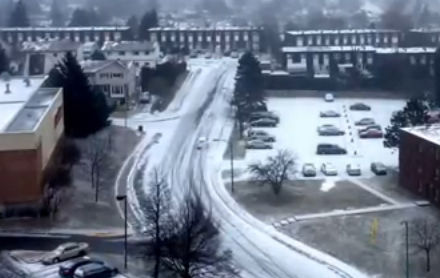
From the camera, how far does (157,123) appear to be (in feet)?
53.1

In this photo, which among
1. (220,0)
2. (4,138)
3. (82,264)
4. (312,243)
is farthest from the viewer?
(220,0)

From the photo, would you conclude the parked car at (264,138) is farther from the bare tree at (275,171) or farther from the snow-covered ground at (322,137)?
the bare tree at (275,171)

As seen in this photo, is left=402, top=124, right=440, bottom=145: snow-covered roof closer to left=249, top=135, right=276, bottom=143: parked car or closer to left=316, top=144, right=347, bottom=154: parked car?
left=316, top=144, right=347, bottom=154: parked car

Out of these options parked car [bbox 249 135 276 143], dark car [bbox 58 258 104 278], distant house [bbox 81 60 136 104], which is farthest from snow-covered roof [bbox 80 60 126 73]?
dark car [bbox 58 258 104 278]

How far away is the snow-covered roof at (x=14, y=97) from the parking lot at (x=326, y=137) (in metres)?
3.24

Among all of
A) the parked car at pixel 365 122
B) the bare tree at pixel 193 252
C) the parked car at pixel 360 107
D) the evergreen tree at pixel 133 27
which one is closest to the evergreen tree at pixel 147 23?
the evergreen tree at pixel 133 27

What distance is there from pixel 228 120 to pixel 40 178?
5.76m

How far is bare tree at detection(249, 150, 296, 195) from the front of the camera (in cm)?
1177

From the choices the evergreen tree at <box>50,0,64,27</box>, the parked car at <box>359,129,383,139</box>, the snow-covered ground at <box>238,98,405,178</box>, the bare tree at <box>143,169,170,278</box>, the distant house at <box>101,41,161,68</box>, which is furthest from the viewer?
the evergreen tree at <box>50,0,64,27</box>

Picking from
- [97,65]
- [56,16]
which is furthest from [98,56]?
[56,16]

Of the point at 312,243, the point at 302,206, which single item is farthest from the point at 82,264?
the point at 302,206

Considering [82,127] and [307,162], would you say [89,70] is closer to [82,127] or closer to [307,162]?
[82,127]

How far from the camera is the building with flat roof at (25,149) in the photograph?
10.8m

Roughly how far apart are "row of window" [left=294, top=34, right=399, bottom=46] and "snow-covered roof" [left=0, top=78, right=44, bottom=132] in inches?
480
